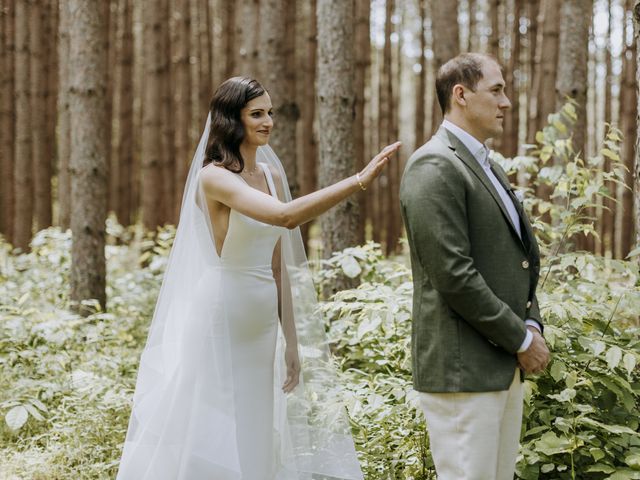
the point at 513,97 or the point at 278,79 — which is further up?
the point at 278,79

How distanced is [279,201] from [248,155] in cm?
43

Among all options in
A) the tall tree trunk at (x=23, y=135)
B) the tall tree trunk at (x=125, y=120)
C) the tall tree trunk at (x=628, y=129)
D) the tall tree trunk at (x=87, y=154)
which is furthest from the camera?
the tall tree trunk at (x=125, y=120)

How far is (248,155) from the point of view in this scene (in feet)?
11.1

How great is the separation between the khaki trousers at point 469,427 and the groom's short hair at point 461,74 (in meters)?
1.04

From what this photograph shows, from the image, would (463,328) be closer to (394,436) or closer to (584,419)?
(584,419)

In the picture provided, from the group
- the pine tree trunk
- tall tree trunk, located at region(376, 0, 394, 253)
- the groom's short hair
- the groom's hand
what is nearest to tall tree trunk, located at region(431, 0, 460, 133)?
the pine tree trunk

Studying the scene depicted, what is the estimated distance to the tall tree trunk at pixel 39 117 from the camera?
38.2ft

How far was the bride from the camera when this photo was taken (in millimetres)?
3301

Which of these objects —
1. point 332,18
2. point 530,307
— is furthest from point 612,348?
point 332,18

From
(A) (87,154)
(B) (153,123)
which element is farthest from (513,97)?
(A) (87,154)

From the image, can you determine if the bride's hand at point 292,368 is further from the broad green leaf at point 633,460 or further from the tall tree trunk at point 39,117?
the tall tree trunk at point 39,117

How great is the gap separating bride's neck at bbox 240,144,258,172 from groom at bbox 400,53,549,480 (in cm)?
99

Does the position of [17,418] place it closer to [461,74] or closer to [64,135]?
[461,74]

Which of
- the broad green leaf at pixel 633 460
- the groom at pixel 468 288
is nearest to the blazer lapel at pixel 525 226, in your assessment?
the groom at pixel 468 288
